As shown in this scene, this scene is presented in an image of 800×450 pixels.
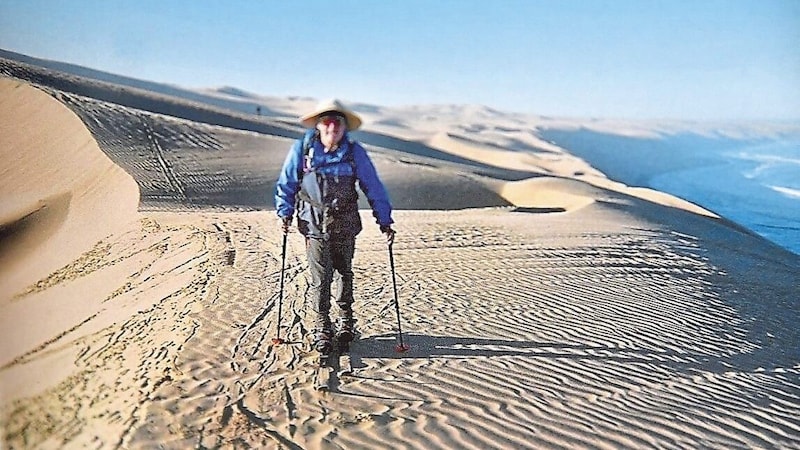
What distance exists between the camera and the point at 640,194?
915 inches

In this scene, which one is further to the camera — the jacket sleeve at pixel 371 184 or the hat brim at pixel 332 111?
the jacket sleeve at pixel 371 184

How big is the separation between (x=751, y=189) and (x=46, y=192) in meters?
37.4

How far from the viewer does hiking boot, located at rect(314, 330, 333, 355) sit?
17.7ft

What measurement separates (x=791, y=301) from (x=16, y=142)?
10405mm

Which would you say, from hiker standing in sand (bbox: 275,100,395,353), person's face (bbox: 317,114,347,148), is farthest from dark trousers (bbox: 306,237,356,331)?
person's face (bbox: 317,114,347,148)

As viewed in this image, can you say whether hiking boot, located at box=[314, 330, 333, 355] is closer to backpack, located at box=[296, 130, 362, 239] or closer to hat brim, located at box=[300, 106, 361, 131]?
backpack, located at box=[296, 130, 362, 239]

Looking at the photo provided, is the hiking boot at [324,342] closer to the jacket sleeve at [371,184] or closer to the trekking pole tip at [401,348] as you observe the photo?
the trekking pole tip at [401,348]

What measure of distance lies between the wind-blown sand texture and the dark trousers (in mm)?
431

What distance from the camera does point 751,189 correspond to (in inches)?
1453

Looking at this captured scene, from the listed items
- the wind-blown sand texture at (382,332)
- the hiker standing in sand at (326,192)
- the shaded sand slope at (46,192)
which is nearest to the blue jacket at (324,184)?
the hiker standing in sand at (326,192)

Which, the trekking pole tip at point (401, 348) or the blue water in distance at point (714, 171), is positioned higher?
the blue water in distance at point (714, 171)

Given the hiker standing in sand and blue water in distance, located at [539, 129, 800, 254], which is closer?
the hiker standing in sand

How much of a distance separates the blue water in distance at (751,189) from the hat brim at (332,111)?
18.5 m

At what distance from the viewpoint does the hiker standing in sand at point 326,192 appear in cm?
514
